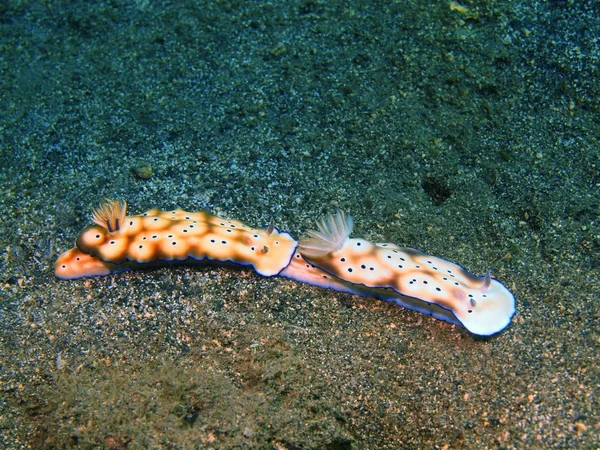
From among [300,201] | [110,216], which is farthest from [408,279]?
[110,216]

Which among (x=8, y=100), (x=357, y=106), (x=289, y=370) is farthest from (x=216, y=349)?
(x=8, y=100)

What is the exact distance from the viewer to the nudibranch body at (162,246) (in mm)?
2953

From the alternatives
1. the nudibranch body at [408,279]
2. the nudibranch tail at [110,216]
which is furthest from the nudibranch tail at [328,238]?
the nudibranch tail at [110,216]

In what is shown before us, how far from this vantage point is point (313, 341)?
2.81m

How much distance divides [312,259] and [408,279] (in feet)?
1.95

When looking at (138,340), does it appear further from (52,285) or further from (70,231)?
(70,231)

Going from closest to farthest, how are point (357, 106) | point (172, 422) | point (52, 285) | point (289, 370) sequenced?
point (172, 422) → point (289, 370) → point (52, 285) → point (357, 106)

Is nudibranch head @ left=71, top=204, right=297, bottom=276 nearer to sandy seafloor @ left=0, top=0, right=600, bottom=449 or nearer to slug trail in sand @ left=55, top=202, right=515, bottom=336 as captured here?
slug trail in sand @ left=55, top=202, right=515, bottom=336

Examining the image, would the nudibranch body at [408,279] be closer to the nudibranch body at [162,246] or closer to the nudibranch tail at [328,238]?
the nudibranch tail at [328,238]

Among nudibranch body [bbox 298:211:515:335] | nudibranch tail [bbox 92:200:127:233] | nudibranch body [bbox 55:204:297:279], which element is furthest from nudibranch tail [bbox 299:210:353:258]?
nudibranch tail [bbox 92:200:127:233]

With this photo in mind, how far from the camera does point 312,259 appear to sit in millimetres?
2977

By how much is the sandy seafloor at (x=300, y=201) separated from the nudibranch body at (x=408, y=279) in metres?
0.11

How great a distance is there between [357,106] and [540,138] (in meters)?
1.46

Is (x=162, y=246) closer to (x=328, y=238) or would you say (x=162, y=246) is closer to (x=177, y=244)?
(x=177, y=244)
